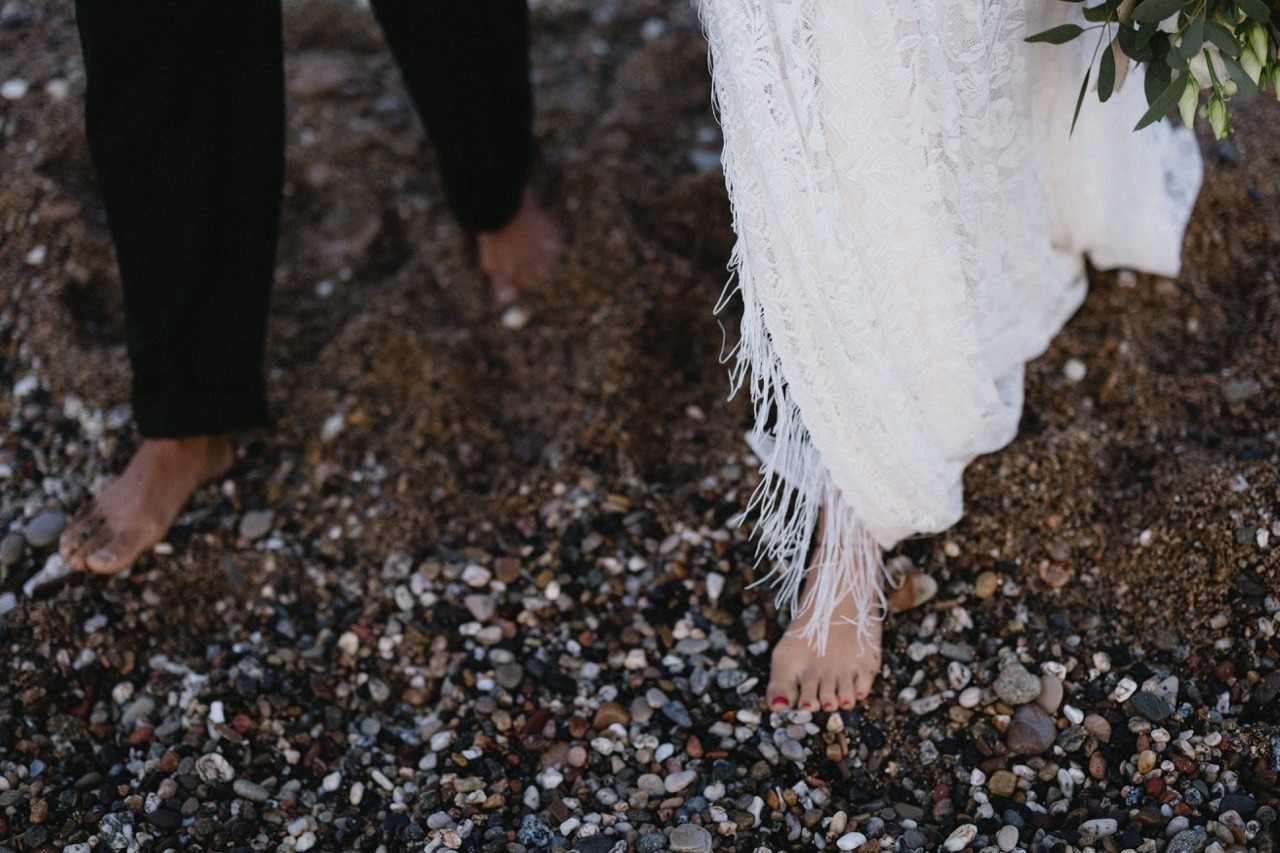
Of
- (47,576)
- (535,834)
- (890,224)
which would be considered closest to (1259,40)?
(890,224)

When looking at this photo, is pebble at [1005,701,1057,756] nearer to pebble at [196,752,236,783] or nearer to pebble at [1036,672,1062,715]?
pebble at [1036,672,1062,715]

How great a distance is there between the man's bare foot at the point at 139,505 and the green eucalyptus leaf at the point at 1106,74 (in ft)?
5.96

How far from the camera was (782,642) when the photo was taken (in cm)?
194

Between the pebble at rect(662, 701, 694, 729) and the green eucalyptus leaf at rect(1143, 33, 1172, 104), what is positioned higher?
the green eucalyptus leaf at rect(1143, 33, 1172, 104)

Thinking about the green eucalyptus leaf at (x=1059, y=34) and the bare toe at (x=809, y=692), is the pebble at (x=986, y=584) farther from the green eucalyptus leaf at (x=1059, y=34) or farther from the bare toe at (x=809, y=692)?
the green eucalyptus leaf at (x=1059, y=34)

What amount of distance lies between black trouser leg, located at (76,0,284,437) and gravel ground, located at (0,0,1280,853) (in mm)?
307

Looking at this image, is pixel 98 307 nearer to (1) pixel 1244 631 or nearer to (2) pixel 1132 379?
(2) pixel 1132 379

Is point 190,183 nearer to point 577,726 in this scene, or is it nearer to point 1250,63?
point 577,726

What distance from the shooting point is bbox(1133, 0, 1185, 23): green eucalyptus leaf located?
4.64 feet

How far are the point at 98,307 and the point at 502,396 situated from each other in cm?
103

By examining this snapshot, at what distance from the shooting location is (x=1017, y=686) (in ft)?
6.07

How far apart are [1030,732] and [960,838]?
23 cm

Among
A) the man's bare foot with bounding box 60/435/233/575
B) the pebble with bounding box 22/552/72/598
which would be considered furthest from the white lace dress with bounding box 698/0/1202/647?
the pebble with bounding box 22/552/72/598

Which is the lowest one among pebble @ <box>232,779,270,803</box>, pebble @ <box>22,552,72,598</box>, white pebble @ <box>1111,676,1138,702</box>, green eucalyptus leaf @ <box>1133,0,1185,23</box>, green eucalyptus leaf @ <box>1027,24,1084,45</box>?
pebble @ <box>232,779,270,803</box>
